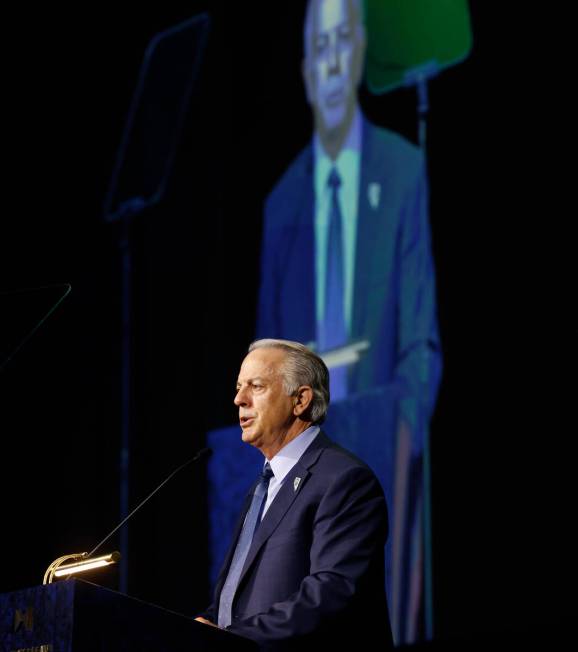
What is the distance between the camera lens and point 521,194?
412 cm

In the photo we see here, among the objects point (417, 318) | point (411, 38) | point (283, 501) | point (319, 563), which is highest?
point (411, 38)

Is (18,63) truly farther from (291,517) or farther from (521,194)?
(291,517)

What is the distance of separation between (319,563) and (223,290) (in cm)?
294

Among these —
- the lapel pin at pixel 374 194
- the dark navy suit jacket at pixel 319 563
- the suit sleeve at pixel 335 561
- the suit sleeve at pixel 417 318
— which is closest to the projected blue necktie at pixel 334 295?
the lapel pin at pixel 374 194

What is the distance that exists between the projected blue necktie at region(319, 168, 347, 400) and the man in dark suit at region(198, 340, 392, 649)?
155 cm

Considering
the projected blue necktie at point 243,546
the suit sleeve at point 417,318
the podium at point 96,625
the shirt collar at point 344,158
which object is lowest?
the podium at point 96,625

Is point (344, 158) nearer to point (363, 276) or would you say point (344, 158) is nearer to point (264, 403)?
point (363, 276)

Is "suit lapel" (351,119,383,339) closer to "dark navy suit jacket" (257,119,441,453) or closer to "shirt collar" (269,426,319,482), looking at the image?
"dark navy suit jacket" (257,119,441,453)

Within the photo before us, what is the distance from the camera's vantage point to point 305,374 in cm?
308

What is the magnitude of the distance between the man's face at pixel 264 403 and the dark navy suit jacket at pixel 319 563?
0.13 meters

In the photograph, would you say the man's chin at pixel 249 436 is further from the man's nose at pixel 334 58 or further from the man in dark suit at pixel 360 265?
the man's nose at pixel 334 58

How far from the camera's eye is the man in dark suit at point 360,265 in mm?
4285

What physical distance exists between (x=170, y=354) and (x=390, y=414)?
166 centimetres

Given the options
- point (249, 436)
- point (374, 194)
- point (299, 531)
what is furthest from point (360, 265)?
point (299, 531)
